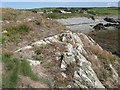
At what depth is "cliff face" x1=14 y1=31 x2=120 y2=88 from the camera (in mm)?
17438

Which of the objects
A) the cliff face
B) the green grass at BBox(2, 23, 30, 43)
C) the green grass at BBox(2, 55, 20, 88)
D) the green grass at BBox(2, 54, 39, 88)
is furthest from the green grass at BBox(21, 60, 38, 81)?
the green grass at BBox(2, 23, 30, 43)

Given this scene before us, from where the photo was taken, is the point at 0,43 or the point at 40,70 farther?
the point at 0,43

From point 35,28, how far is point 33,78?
731cm

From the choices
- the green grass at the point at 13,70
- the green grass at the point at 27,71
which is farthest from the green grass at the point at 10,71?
the green grass at the point at 27,71

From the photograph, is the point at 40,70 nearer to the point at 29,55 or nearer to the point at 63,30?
the point at 29,55

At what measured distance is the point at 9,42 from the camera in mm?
20094

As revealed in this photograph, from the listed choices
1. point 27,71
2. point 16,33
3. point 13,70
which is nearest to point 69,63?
point 27,71

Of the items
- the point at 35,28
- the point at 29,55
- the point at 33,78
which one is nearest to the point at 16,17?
the point at 35,28

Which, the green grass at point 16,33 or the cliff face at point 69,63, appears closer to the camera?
the cliff face at point 69,63

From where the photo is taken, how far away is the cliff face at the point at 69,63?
1744 cm

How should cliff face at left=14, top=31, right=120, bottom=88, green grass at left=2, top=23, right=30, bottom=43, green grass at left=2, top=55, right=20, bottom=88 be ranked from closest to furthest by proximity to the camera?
green grass at left=2, top=55, right=20, bottom=88, cliff face at left=14, top=31, right=120, bottom=88, green grass at left=2, top=23, right=30, bottom=43

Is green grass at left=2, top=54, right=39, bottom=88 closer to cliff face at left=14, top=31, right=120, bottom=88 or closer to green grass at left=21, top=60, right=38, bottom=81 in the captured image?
green grass at left=21, top=60, right=38, bottom=81

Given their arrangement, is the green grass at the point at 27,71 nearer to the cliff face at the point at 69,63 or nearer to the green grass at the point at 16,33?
the cliff face at the point at 69,63

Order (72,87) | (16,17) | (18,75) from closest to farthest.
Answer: (18,75), (72,87), (16,17)
